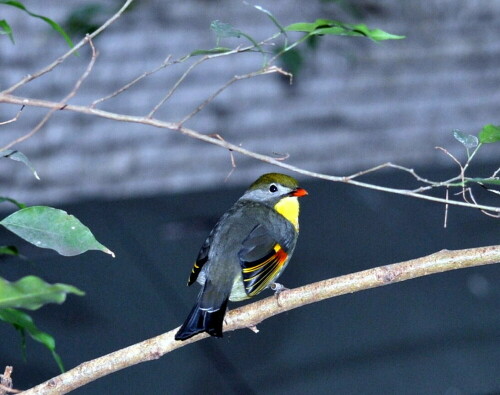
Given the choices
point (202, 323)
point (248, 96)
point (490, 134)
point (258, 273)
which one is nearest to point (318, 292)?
point (202, 323)

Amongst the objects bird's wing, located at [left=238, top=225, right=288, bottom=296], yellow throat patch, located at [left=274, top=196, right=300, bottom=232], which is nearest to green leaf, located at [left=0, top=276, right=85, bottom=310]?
bird's wing, located at [left=238, top=225, right=288, bottom=296]

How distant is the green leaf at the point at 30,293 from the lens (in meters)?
0.99

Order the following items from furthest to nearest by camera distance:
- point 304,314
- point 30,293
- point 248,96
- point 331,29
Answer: point 248,96, point 304,314, point 331,29, point 30,293

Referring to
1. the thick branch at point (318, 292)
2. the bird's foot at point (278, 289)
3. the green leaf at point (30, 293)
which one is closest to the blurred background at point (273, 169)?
the bird's foot at point (278, 289)

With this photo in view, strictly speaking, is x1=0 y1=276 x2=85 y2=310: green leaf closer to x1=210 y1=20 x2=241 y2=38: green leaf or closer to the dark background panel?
x1=210 y1=20 x2=241 y2=38: green leaf

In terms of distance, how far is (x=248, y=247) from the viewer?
91.4 inches

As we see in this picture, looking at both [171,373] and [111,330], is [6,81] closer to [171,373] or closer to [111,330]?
[111,330]

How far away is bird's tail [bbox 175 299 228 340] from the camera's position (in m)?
1.87

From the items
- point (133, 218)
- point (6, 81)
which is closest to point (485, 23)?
point (133, 218)

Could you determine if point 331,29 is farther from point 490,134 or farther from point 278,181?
point 278,181

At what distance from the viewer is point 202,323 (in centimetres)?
198

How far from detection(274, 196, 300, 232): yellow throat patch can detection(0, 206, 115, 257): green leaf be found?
4.15 ft

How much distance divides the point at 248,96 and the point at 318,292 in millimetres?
4112

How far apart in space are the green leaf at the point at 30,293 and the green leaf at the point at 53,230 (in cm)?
33
